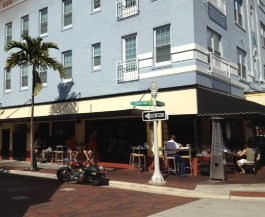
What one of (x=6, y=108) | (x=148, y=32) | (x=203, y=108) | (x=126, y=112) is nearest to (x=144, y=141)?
(x=126, y=112)

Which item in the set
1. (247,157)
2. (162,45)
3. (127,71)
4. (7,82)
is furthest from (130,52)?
(7,82)

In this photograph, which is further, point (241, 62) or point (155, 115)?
point (241, 62)

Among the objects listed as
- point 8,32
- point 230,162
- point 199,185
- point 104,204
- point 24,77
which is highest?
point 8,32

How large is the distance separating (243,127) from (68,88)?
1033cm

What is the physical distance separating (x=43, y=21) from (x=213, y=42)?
426 inches

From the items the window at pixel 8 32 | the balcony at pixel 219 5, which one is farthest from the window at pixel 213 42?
the window at pixel 8 32

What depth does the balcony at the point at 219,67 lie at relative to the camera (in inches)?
700

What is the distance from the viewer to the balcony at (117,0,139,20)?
18562 mm

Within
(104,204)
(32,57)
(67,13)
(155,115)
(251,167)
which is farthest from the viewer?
(67,13)

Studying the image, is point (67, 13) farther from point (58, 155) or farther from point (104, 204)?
point (104, 204)

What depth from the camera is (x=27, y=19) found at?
24.5 m

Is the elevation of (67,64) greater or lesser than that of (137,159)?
greater

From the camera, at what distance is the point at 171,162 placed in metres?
16.2

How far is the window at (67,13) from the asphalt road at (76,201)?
36.8 feet
